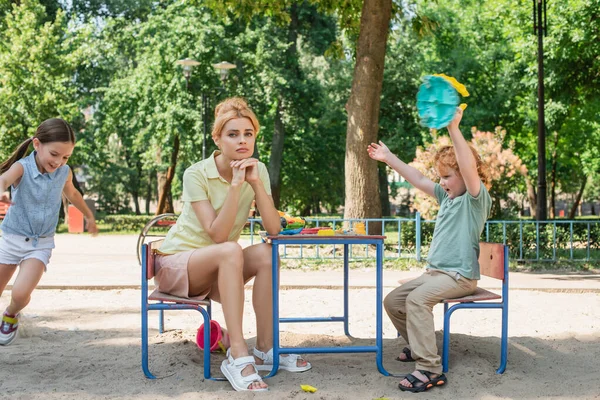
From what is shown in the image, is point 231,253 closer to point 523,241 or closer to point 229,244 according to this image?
point 229,244

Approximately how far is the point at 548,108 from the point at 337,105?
870 cm

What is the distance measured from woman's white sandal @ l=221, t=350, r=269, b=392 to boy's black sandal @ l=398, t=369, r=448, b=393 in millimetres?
795

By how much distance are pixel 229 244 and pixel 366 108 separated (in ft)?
29.2

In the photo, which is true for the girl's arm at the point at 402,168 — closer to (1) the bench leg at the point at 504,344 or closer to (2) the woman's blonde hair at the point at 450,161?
(2) the woman's blonde hair at the point at 450,161

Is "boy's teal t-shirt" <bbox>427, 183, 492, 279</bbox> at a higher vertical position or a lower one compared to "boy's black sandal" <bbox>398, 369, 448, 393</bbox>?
higher

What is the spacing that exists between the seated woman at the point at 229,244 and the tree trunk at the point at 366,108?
324 inches

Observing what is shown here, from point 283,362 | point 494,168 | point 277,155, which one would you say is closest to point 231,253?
point 283,362

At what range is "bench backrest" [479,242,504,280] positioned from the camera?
4.30 metres

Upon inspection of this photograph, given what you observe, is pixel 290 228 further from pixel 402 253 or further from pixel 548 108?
pixel 548 108

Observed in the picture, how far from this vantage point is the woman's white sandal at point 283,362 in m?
4.30

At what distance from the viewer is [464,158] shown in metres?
4.05

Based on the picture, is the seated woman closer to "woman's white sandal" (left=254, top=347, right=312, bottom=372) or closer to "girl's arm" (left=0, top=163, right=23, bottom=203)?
"woman's white sandal" (left=254, top=347, right=312, bottom=372)

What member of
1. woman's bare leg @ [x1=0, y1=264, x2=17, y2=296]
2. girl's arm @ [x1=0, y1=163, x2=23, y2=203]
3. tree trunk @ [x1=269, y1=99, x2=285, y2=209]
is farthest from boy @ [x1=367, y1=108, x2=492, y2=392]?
tree trunk @ [x1=269, y1=99, x2=285, y2=209]

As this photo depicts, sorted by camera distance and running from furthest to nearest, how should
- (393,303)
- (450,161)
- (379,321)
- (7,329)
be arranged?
(7,329)
(393,303)
(450,161)
(379,321)
